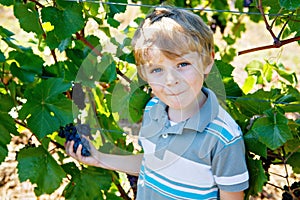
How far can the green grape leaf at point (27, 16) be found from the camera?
1801 millimetres

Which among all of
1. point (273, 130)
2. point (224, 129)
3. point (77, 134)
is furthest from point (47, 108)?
point (273, 130)

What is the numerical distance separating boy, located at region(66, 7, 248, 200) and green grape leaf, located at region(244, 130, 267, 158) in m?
0.14

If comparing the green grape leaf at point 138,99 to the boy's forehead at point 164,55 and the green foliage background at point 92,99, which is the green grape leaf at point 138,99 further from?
the boy's forehead at point 164,55

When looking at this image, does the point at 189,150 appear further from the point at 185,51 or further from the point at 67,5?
the point at 67,5

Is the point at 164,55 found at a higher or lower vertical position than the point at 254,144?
higher

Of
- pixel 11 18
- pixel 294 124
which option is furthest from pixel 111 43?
pixel 11 18

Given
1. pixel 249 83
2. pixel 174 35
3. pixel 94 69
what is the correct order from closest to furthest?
1. pixel 174 35
2. pixel 94 69
3. pixel 249 83

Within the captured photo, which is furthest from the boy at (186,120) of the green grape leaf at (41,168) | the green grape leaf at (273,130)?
the green grape leaf at (41,168)

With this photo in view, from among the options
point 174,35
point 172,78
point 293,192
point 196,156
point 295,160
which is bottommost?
point 293,192

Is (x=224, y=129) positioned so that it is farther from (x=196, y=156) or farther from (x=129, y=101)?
(x=129, y=101)

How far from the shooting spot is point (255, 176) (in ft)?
5.16

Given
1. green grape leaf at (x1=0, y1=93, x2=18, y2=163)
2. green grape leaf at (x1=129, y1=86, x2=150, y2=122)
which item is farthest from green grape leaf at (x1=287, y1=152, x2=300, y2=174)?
green grape leaf at (x1=0, y1=93, x2=18, y2=163)

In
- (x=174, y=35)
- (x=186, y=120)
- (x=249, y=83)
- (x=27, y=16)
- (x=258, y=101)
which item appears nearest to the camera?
(x=174, y=35)

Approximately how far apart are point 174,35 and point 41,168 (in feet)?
2.40
